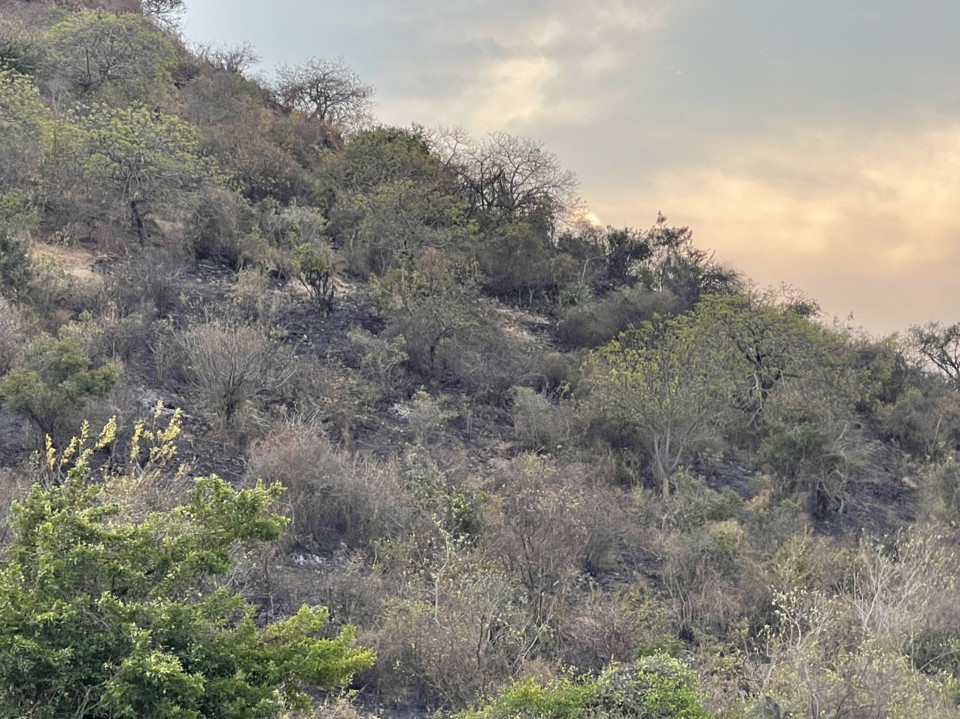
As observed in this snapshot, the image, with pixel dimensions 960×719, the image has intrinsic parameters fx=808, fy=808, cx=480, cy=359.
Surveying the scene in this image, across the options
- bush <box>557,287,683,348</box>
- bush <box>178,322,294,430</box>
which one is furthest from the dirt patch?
bush <box>557,287,683,348</box>

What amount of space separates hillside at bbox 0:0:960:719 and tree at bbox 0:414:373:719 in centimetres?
21

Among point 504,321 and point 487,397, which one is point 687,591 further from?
point 504,321

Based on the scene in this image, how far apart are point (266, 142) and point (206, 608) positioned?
22.4 m

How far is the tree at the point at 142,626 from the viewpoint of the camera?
14.6 ft

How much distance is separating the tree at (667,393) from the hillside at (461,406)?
0.08 meters

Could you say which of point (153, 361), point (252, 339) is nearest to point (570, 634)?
point (252, 339)

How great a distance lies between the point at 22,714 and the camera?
4.50m

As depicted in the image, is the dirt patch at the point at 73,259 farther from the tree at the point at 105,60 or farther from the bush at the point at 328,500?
the bush at the point at 328,500

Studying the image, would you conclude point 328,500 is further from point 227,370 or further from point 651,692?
point 651,692

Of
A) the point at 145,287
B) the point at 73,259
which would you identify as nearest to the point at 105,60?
the point at 73,259

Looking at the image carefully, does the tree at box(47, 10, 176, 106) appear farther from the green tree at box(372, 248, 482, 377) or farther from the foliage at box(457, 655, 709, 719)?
Answer: the foliage at box(457, 655, 709, 719)

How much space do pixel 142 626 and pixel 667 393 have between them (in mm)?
12812

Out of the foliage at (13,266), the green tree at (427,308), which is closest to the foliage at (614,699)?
the foliage at (13,266)

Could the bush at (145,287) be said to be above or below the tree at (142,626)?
above
